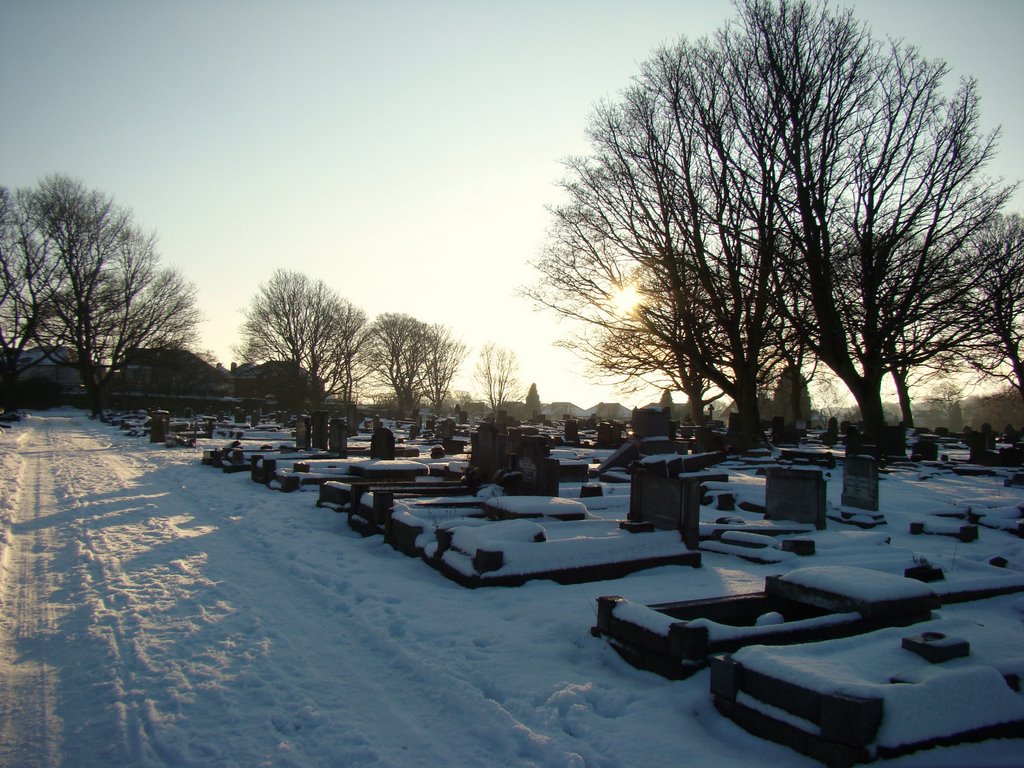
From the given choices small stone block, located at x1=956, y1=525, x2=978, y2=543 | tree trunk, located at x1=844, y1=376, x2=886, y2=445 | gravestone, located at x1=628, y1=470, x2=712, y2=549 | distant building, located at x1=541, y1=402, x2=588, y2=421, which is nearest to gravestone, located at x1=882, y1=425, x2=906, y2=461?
tree trunk, located at x1=844, y1=376, x2=886, y2=445

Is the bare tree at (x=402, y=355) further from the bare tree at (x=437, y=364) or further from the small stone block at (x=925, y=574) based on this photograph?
the small stone block at (x=925, y=574)

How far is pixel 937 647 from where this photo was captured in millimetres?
3717

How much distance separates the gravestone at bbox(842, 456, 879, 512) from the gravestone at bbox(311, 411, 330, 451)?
14.0 meters

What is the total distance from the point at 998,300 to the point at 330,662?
20.4 m

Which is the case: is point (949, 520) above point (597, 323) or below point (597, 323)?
below

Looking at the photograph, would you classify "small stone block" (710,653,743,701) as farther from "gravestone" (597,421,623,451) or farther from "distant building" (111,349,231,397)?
"distant building" (111,349,231,397)

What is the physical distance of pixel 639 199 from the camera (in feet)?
70.8

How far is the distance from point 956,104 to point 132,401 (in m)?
56.4

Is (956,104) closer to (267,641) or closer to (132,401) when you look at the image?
(267,641)

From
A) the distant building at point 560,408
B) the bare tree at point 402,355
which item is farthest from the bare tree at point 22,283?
the distant building at point 560,408

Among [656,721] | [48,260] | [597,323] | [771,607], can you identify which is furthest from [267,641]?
[48,260]

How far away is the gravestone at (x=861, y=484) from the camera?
10.6 meters

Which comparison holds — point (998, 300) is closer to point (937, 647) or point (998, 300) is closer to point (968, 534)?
point (968, 534)

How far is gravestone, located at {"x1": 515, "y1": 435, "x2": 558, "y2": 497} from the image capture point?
33.2ft
